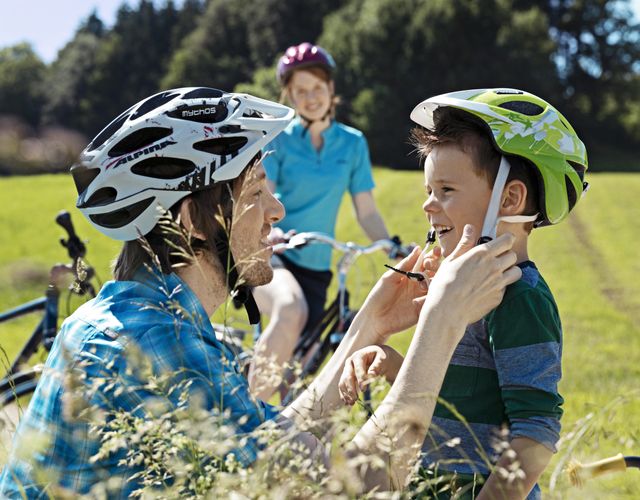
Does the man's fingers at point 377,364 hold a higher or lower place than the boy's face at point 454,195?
lower

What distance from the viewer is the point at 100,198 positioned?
3.22m

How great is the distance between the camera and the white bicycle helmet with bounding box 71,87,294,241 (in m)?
3.05

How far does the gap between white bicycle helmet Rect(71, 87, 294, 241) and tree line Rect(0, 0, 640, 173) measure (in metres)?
38.2

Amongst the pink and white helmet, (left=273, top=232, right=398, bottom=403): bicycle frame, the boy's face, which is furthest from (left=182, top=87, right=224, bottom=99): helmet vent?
the pink and white helmet

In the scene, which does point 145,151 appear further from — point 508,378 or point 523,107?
Result: point 508,378

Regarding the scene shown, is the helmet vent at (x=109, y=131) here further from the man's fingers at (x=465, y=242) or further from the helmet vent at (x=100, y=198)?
the man's fingers at (x=465, y=242)

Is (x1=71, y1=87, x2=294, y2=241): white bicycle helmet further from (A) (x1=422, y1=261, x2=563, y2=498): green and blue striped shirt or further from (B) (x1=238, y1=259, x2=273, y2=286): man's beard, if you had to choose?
(A) (x1=422, y1=261, x2=563, y2=498): green and blue striped shirt

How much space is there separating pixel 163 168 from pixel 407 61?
51.5 m

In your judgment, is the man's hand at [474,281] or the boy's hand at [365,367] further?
the boy's hand at [365,367]

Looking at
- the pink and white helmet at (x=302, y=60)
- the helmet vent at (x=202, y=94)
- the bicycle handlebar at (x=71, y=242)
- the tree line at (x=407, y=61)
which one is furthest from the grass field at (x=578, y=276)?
the tree line at (x=407, y=61)

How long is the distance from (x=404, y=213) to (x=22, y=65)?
65654 millimetres

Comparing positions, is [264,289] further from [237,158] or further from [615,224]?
[615,224]

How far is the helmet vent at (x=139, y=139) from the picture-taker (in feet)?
10.1

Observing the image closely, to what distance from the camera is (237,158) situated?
3.11 metres
